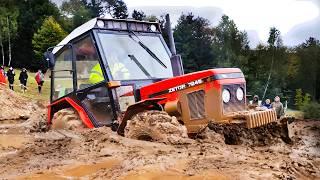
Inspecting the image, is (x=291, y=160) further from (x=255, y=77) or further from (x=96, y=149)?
(x=255, y=77)

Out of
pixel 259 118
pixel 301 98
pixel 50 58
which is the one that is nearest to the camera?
pixel 259 118

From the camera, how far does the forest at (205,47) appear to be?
Result: 3809 centimetres

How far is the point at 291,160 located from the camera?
17.3ft

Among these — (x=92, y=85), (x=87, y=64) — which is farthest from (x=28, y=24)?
(x=92, y=85)

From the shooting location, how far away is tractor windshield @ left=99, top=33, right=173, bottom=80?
7.92 metres

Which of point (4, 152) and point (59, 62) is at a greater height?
point (59, 62)

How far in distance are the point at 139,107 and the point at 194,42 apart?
3811 centimetres

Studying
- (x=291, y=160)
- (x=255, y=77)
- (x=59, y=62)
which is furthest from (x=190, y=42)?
(x=291, y=160)

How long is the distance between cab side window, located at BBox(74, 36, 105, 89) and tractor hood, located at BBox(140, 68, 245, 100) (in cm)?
98

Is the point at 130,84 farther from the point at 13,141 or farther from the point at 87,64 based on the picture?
the point at 13,141

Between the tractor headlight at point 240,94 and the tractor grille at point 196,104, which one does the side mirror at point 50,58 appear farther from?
the tractor headlight at point 240,94

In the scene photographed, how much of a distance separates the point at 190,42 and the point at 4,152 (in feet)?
126

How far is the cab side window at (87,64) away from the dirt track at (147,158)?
1004 millimetres

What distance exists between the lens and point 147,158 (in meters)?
5.48
